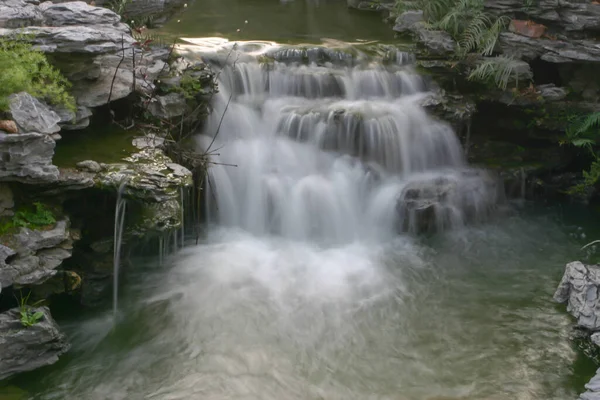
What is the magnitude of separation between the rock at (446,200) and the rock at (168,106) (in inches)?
142

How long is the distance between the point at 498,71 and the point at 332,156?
3238 millimetres

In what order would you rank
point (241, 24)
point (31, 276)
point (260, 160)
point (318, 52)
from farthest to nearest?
point (241, 24) → point (318, 52) → point (260, 160) → point (31, 276)

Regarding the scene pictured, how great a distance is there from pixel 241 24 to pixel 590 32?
7.53m

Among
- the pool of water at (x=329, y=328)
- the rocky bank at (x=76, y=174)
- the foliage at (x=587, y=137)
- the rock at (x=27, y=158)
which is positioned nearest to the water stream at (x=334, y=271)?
the pool of water at (x=329, y=328)

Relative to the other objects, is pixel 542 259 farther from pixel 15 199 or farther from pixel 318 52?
pixel 15 199

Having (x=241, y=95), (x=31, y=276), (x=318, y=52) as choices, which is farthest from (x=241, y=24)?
(x=31, y=276)

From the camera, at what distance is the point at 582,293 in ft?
21.9

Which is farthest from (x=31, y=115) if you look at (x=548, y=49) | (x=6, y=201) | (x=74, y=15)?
(x=548, y=49)

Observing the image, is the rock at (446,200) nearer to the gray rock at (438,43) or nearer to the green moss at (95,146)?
the gray rock at (438,43)

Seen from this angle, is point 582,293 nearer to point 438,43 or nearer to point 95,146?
point 438,43

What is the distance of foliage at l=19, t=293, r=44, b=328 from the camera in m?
5.47

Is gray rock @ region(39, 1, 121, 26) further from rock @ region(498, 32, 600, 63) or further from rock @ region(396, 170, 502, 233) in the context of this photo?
rock @ region(498, 32, 600, 63)

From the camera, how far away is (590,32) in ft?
31.9

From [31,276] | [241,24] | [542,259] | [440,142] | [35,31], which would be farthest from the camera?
[241,24]
